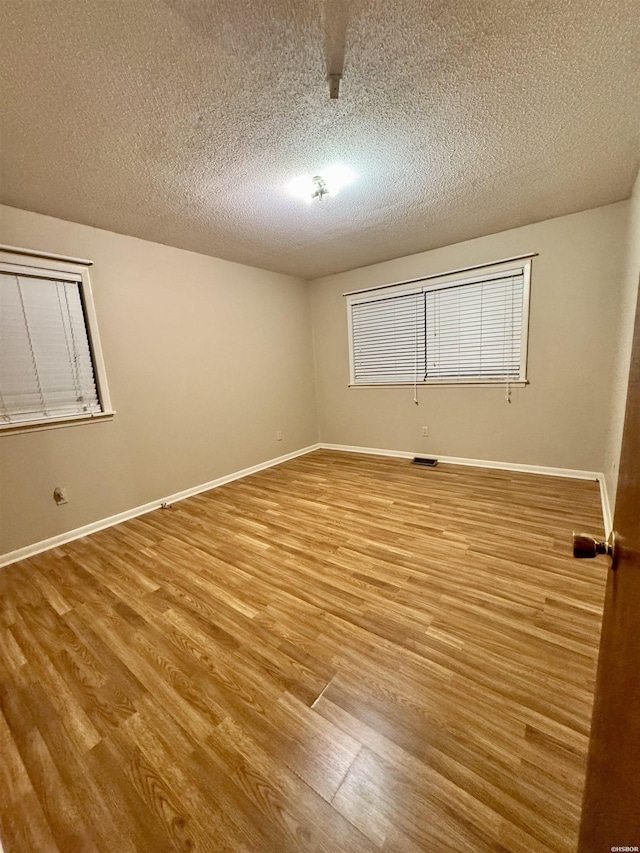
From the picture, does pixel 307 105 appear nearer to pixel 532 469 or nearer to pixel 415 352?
pixel 415 352

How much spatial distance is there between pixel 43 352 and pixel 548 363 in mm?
4471

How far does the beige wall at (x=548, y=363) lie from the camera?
2865 millimetres

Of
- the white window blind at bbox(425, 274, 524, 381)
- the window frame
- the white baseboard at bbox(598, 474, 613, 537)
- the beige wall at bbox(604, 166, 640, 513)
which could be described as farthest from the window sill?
the white baseboard at bbox(598, 474, 613, 537)

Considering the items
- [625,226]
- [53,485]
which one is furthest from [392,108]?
[53,485]

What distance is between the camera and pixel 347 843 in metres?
0.84

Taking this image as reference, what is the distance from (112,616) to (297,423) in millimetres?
3266

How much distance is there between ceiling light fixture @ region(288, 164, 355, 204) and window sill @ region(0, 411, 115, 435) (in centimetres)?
235

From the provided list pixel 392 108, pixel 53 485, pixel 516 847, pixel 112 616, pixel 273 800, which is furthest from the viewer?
pixel 53 485

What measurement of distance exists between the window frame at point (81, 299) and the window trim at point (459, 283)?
9.65ft

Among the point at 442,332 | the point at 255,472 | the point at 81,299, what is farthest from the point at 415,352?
the point at 81,299

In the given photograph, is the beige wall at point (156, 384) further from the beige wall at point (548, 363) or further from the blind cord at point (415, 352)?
the blind cord at point (415, 352)

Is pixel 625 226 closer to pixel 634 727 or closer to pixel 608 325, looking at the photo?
pixel 608 325

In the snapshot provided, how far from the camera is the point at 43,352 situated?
2463 mm

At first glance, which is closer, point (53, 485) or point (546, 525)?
point (546, 525)
